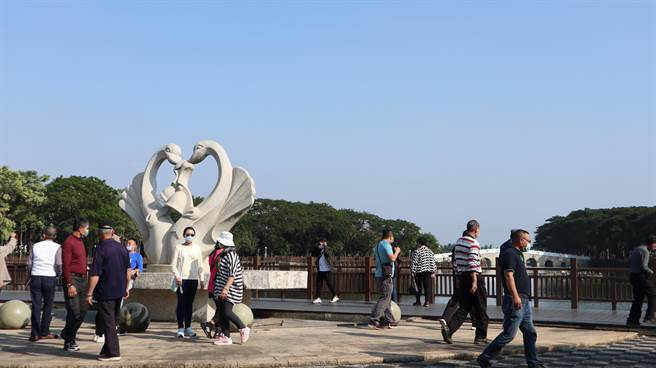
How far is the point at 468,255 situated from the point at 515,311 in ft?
7.89

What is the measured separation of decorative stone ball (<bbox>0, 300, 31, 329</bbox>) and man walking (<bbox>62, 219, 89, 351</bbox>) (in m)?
3.08

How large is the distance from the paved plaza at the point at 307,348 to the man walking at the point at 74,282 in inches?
11.6

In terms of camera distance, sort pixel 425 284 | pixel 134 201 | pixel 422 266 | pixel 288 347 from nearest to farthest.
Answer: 1. pixel 288 347
2. pixel 134 201
3. pixel 422 266
4. pixel 425 284

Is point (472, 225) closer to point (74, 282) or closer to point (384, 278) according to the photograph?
point (384, 278)

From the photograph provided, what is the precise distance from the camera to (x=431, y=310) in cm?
1750

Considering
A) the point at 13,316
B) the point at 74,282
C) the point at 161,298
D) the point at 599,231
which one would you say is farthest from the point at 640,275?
the point at 599,231

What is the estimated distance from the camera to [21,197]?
61688mm

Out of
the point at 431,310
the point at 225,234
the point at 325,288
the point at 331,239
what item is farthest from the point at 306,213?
the point at 225,234

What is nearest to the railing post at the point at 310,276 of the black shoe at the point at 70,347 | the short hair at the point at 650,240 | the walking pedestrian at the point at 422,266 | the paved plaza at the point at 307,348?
the walking pedestrian at the point at 422,266

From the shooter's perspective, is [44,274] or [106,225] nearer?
[106,225]

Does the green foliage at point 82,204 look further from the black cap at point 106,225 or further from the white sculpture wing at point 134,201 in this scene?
the black cap at point 106,225

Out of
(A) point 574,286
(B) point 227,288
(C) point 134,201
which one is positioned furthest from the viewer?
(A) point 574,286

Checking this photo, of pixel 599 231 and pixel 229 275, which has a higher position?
pixel 599 231

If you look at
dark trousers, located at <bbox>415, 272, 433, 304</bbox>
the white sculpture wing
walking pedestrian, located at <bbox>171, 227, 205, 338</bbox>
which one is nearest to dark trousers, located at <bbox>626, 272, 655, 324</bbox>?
dark trousers, located at <bbox>415, 272, 433, 304</bbox>
